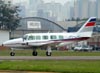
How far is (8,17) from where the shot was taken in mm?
134750

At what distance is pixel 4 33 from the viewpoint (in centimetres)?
9519

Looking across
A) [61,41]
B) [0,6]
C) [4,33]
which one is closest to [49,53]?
[61,41]

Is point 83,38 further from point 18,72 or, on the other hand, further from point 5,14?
point 5,14

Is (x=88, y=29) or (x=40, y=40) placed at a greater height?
(x=88, y=29)

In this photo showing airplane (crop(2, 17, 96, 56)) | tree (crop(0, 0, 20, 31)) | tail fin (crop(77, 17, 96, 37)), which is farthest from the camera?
tree (crop(0, 0, 20, 31))

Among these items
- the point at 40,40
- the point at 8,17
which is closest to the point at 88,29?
the point at 40,40

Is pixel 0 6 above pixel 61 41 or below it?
above

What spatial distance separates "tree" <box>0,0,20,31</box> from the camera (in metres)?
131

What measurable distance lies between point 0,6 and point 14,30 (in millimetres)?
14954

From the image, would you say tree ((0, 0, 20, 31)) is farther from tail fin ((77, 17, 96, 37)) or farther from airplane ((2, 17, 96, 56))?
airplane ((2, 17, 96, 56))

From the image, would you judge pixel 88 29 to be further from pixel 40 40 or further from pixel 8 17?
pixel 8 17

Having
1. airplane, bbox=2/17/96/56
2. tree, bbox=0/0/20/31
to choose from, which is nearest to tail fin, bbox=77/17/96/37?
airplane, bbox=2/17/96/56

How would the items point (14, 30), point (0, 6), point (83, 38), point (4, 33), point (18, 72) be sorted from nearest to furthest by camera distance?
point (18, 72), point (83, 38), point (4, 33), point (14, 30), point (0, 6)

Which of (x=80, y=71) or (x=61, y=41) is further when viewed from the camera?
(x=61, y=41)
